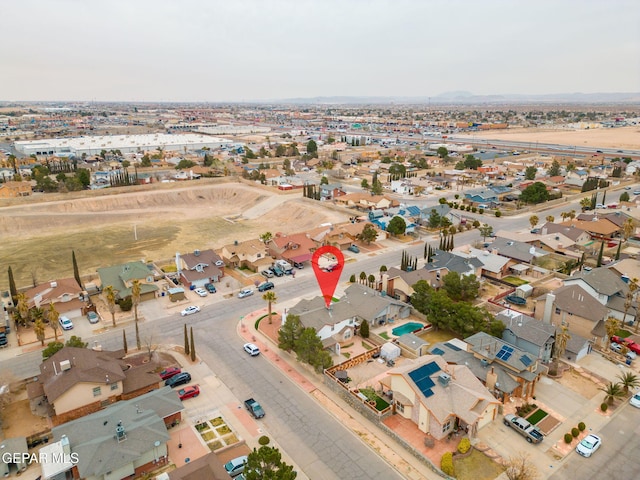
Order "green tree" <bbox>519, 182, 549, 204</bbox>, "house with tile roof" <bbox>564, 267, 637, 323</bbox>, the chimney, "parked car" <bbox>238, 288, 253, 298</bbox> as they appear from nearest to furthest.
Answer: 1. the chimney
2. "house with tile roof" <bbox>564, 267, 637, 323</bbox>
3. "parked car" <bbox>238, 288, 253, 298</bbox>
4. "green tree" <bbox>519, 182, 549, 204</bbox>

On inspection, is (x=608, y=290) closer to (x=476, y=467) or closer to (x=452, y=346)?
(x=452, y=346)

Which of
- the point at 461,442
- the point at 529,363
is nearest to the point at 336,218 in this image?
the point at 529,363

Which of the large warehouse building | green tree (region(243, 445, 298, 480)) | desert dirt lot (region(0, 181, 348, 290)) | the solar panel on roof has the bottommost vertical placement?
desert dirt lot (region(0, 181, 348, 290))

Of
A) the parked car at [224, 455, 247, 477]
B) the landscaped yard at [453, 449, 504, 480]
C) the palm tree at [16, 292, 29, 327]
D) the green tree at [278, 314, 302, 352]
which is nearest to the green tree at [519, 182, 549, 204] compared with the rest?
the green tree at [278, 314, 302, 352]

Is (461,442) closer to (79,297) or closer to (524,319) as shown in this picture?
(524,319)

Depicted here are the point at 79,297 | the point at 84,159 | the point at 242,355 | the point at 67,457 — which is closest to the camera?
the point at 67,457

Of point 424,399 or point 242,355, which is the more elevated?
point 424,399

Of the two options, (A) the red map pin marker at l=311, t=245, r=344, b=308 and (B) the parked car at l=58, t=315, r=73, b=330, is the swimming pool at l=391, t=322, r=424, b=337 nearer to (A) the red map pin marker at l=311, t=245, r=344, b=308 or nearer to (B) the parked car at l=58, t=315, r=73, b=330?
(A) the red map pin marker at l=311, t=245, r=344, b=308

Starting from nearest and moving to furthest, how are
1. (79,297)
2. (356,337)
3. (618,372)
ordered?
(618,372) → (356,337) → (79,297)
